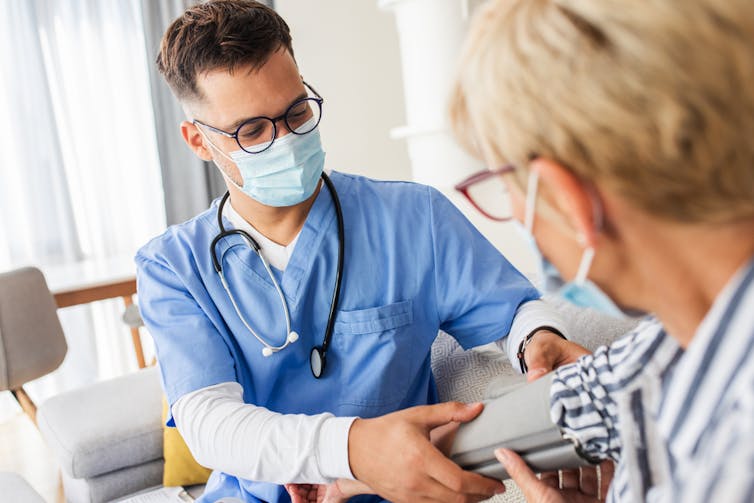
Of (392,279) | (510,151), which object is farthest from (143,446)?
(510,151)

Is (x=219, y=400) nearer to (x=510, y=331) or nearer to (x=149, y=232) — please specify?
(x=510, y=331)

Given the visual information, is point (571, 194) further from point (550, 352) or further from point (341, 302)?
point (341, 302)

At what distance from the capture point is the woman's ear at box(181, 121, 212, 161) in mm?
1413

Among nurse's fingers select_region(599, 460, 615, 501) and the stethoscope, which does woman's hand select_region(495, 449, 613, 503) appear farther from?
the stethoscope

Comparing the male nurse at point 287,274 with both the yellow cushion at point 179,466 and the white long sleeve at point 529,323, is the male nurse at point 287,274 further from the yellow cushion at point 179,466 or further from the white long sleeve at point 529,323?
the yellow cushion at point 179,466

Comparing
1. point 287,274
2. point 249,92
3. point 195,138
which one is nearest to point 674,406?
point 287,274

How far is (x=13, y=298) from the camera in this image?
232cm

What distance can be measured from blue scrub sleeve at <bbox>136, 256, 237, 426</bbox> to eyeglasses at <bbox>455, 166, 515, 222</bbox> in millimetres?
661

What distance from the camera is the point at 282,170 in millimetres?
1345

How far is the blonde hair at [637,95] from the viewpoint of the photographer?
51 cm

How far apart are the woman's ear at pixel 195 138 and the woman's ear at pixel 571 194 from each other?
0.96 meters

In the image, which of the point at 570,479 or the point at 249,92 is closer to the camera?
the point at 570,479

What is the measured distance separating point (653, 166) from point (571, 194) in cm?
7

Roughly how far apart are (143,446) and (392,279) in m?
1.01
